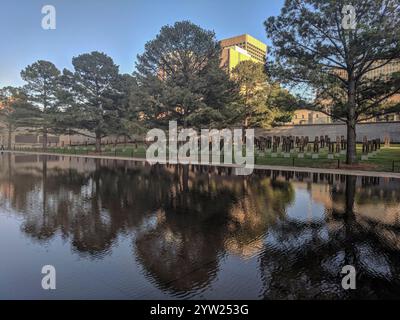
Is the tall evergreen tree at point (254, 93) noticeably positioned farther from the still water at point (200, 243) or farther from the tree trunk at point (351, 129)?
the still water at point (200, 243)

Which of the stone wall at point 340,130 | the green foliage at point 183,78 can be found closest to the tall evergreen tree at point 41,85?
the green foliage at point 183,78

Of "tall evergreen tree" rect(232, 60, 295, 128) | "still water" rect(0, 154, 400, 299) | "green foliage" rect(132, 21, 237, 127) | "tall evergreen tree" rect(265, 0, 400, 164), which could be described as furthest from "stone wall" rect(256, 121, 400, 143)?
"still water" rect(0, 154, 400, 299)

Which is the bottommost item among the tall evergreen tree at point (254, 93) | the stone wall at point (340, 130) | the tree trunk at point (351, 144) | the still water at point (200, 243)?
the still water at point (200, 243)

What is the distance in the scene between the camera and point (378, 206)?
10.9 meters

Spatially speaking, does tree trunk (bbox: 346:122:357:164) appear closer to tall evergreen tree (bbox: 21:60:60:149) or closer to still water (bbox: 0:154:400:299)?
still water (bbox: 0:154:400:299)

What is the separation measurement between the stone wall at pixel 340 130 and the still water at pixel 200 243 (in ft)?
105

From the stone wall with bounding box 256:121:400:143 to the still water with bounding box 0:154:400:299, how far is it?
1263 inches

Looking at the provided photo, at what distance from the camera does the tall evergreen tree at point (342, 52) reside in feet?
66.4

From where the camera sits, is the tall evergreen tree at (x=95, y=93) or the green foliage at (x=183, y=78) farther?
the tall evergreen tree at (x=95, y=93)

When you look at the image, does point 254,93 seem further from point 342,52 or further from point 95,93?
point 95,93

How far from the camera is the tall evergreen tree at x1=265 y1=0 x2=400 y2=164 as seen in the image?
2025 cm

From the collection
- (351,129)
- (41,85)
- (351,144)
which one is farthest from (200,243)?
(41,85)

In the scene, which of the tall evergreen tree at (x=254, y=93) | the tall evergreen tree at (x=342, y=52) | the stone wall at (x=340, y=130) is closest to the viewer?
the tall evergreen tree at (x=342, y=52)

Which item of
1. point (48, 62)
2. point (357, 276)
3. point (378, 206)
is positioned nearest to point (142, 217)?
point (357, 276)
